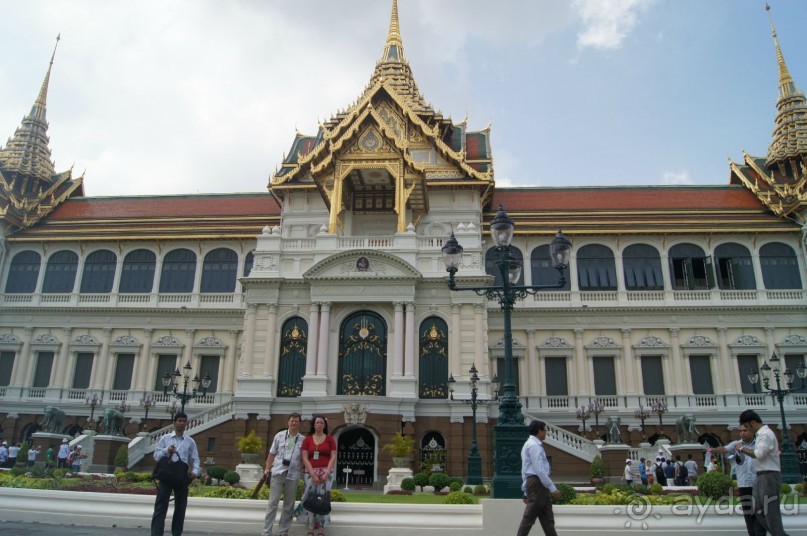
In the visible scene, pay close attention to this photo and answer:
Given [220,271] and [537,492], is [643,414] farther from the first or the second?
[220,271]

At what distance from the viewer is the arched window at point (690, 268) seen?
32.7m

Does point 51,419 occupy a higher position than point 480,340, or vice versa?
point 480,340

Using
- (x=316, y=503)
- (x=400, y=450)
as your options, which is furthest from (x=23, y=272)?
(x=316, y=503)

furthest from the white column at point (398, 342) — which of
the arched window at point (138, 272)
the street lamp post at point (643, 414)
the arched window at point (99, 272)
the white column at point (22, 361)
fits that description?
the white column at point (22, 361)

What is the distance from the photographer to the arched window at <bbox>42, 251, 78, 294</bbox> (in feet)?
119

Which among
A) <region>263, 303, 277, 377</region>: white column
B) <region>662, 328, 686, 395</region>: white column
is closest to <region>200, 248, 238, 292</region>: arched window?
<region>263, 303, 277, 377</region>: white column

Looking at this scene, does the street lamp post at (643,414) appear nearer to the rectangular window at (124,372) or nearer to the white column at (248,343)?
the white column at (248,343)

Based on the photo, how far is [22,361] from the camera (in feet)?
113

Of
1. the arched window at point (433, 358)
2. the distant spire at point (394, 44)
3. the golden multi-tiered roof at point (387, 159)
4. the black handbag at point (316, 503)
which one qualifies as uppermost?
the distant spire at point (394, 44)

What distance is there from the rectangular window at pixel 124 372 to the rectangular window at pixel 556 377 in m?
21.7

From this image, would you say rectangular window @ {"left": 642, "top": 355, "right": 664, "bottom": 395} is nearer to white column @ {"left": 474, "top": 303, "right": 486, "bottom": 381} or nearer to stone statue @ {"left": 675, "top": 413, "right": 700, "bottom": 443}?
stone statue @ {"left": 675, "top": 413, "right": 700, "bottom": 443}

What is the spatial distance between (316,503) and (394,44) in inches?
1626

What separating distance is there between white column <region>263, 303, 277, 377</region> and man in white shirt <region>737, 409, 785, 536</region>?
20439 mm

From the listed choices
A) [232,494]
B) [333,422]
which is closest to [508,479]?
[232,494]
